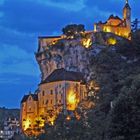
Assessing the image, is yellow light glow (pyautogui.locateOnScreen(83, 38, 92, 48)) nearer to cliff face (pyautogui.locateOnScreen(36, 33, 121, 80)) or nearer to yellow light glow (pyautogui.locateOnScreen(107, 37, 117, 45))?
cliff face (pyautogui.locateOnScreen(36, 33, 121, 80))

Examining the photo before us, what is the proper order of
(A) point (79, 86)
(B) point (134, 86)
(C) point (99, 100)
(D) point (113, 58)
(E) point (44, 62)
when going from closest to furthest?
1. (B) point (134, 86)
2. (C) point (99, 100)
3. (D) point (113, 58)
4. (A) point (79, 86)
5. (E) point (44, 62)

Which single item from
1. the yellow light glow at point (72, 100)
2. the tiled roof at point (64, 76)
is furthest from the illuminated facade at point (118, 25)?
the yellow light glow at point (72, 100)

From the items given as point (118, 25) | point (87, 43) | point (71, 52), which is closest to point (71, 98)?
point (71, 52)

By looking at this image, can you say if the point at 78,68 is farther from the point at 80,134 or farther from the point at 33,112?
the point at 80,134

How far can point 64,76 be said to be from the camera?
108250 millimetres

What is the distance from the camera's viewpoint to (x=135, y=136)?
38.2 metres

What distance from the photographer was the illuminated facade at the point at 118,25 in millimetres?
117750

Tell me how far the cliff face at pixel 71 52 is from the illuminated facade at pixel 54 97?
9.35ft

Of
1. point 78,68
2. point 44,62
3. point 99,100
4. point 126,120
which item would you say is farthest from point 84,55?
point 126,120

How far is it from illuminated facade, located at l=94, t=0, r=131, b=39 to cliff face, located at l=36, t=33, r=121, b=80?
5.03m

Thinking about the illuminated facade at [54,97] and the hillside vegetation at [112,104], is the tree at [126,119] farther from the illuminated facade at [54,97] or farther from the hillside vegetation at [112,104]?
the illuminated facade at [54,97]

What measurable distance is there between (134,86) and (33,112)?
2798 inches

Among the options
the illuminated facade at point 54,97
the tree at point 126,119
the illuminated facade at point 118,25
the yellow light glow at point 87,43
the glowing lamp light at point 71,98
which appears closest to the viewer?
the tree at point 126,119

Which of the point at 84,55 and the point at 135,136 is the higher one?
the point at 84,55
